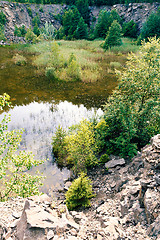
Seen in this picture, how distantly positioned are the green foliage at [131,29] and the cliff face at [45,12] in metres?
3.55

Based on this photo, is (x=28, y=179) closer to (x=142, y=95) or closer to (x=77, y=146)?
(x=77, y=146)

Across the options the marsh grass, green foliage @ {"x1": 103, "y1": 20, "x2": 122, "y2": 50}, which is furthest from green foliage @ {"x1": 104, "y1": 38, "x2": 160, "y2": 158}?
green foliage @ {"x1": 103, "y1": 20, "x2": 122, "y2": 50}

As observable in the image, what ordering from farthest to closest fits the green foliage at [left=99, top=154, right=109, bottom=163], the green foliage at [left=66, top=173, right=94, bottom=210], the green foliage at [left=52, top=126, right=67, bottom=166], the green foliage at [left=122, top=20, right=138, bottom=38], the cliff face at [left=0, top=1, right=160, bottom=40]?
the cliff face at [left=0, top=1, right=160, bottom=40] < the green foliage at [left=122, top=20, right=138, bottom=38] < the green foliage at [left=52, top=126, right=67, bottom=166] < the green foliage at [left=99, top=154, right=109, bottom=163] < the green foliage at [left=66, top=173, right=94, bottom=210]

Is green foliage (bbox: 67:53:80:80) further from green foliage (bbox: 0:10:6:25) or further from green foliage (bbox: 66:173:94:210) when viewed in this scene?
green foliage (bbox: 0:10:6:25)

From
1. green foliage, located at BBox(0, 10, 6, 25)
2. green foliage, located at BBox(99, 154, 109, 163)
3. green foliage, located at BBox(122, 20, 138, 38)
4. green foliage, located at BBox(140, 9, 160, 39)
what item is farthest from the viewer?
green foliage, located at BBox(122, 20, 138, 38)

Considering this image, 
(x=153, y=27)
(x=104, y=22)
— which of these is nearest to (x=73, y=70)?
(x=153, y=27)

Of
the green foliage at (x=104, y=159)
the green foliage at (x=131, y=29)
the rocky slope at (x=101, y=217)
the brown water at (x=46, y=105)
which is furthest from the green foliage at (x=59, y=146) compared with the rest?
the green foliage at (x=131, y=29)

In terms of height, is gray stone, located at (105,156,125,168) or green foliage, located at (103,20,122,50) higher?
green foliage, located at (103,20,122,50)

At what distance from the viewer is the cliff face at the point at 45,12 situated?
2721 inches

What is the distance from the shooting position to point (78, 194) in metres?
9.31

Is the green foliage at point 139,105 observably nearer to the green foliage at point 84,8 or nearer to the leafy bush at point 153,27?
the leafy bush at point 153,27

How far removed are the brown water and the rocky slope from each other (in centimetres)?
399

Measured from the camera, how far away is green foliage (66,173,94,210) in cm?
924

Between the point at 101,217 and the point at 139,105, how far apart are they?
8650 mm
